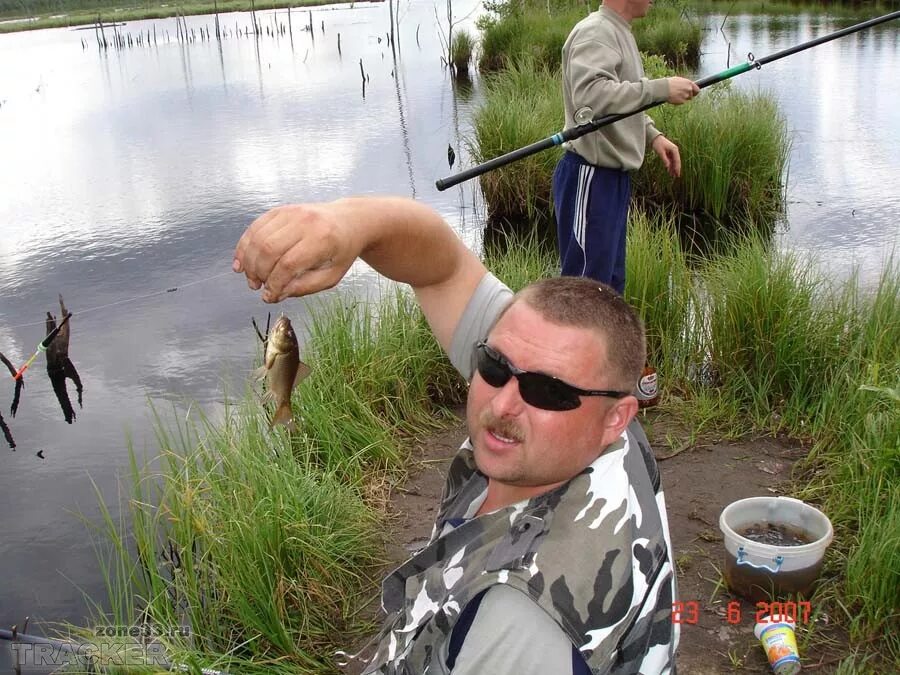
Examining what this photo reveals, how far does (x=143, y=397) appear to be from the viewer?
588 centimetres

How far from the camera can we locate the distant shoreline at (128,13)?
118 ft

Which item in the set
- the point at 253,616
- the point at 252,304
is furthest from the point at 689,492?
the point at 252,304

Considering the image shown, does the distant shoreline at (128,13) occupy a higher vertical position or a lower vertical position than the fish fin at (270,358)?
higher

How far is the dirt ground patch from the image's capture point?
288 centimetres

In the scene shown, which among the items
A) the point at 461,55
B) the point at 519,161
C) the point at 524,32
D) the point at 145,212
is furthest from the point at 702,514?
the point at 461,55

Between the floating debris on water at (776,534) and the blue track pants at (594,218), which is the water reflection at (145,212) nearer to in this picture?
the blue track pants at (594,218)

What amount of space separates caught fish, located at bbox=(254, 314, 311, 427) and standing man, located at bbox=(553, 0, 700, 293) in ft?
7.50

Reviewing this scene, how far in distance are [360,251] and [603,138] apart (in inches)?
116

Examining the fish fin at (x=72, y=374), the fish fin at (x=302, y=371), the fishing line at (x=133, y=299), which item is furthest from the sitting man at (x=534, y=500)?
the fishing line at (x=133, y=299)

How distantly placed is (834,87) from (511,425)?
14.8 metres

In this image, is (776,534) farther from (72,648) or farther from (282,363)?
(72,648)

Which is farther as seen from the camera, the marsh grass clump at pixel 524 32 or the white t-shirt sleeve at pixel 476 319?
the marsh grass clump at pixel 524 32

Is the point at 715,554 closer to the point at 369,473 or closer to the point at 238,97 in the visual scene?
the point at 369,473
